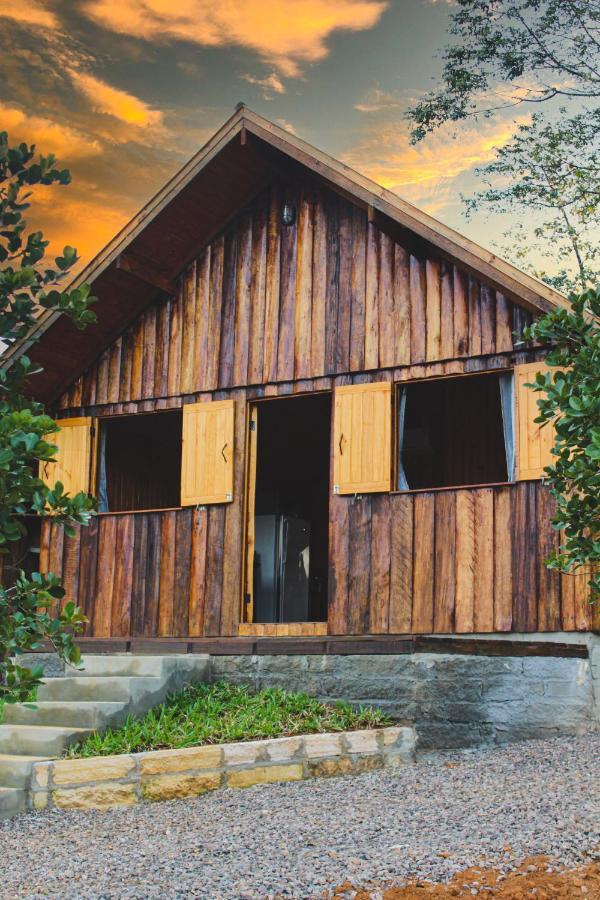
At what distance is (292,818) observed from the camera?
7.31 m

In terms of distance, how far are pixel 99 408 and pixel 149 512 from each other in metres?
1.47

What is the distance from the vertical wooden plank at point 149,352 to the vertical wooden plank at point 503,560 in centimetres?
417

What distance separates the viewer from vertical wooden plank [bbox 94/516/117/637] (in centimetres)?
1162

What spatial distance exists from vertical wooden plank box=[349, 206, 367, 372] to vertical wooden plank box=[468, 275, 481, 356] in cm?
112

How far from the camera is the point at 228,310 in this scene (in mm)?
11609

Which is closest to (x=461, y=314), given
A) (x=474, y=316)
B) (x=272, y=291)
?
(x=474, y=316)

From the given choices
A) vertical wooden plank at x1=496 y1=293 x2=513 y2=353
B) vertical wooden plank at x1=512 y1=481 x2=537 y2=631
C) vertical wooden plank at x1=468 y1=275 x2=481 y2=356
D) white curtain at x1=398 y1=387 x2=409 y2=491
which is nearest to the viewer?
vertical wooden plank at x1=512 y1=481 x2=537 y2=631

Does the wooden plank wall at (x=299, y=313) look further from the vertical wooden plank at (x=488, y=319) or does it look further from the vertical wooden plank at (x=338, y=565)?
the vertical wooden plank at (x=338, y=565)

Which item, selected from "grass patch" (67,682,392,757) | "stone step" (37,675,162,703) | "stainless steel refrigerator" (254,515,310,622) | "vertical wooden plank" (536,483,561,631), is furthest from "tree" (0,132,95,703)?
"stainless steel refrigerator" (254,515,310,622)

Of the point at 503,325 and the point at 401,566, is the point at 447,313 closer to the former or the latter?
the point at 503,325

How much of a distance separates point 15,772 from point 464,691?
3.75 metres

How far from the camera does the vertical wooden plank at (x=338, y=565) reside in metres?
10.4

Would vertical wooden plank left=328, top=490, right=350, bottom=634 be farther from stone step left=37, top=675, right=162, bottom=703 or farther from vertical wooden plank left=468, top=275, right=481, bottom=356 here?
vertical wooden plank left=468, top=275, right=481, bottom=356

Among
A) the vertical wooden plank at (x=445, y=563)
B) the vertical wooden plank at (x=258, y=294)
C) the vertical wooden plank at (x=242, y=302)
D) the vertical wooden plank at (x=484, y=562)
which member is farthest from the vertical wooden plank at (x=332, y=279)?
the vertical wooden plank at (x=484, y=562)
